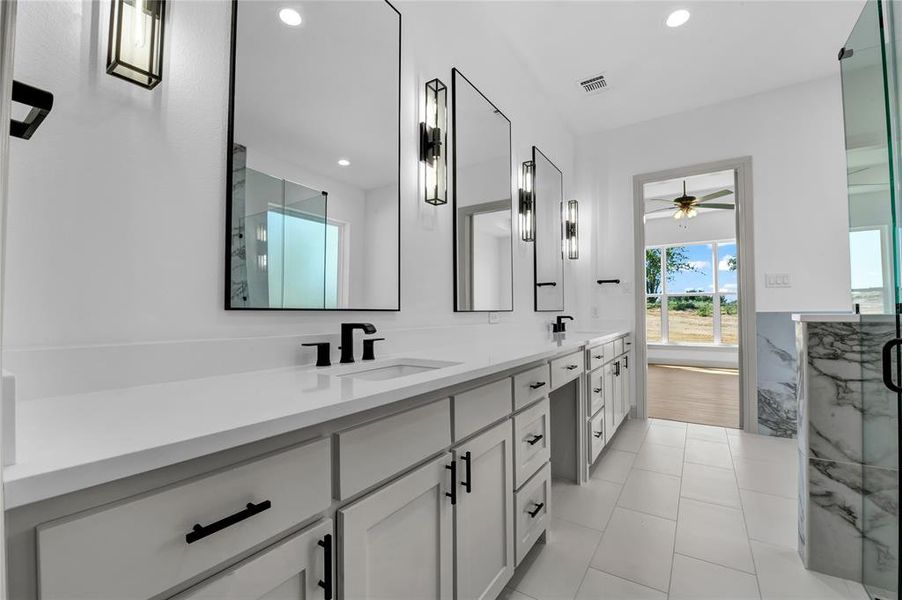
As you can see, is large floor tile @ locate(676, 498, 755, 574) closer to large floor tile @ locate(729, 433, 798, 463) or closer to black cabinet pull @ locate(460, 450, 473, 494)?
large floor tile @ locate(729, 433, 798, 463)

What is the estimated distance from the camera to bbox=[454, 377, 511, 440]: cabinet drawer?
1109mm

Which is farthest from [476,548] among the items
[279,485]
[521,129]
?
[521,129]

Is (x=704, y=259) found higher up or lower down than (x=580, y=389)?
higher up

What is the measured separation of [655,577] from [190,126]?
2233mm

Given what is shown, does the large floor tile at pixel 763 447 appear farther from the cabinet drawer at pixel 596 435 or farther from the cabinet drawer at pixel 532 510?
the cabinet drawer at pixel 532 510

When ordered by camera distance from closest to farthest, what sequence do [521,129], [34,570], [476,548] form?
[34,570] → [476,548] → [521,129]

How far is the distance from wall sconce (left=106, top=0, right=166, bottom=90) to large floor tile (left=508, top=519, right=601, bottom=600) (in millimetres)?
1979

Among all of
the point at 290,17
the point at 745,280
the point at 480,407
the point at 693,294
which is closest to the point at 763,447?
the point at 745,280

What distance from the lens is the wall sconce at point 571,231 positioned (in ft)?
12.0

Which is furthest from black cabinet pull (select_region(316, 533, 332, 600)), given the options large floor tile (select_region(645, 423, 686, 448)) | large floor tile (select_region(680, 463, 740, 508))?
large floor tile (select_region(645, 423, 686, 448))

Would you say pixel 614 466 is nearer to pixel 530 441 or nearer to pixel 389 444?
pixel 530 441

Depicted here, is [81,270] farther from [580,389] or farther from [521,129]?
[521,129]

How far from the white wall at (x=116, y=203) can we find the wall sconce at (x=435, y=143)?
0.90 m

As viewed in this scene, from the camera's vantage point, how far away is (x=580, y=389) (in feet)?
7.43
